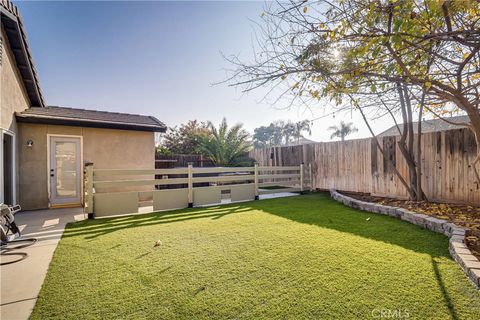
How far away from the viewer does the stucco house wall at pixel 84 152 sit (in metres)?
6.16

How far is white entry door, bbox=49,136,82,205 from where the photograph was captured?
21.5 ft

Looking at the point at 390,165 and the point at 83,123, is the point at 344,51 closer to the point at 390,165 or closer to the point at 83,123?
the point at 390,165

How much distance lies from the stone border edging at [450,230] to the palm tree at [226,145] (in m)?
6.25

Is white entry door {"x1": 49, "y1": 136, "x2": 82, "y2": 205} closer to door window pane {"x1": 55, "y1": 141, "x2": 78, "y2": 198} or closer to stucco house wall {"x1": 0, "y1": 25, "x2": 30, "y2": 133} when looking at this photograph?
door window pane {"x1": 55, "y1": 141, "x2": 78, "y2": 198}

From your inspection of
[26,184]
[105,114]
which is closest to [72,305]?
[26,184]

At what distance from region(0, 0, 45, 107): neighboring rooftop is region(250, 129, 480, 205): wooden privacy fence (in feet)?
30.1

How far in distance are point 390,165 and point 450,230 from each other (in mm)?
3635

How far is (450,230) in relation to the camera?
3490 millimetres

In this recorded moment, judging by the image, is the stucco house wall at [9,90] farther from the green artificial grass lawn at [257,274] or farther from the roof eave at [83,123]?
the green artificial grass lawn at [257,274]

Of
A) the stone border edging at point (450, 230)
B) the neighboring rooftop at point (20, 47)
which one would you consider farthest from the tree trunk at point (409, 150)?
the neighboring rooftop at point (20, 47)

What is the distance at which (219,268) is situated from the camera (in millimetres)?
2617

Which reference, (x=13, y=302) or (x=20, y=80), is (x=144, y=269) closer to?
(x=13, y=302)

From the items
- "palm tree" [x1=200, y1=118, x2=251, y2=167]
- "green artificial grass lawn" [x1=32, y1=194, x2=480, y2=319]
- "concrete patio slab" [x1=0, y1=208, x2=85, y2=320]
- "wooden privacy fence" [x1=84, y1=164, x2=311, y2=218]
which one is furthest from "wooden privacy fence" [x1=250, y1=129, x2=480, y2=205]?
"concrete patio slab" [x1=0, y1=208, x2=85, y2=320]

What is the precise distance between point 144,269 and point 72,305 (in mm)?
749
